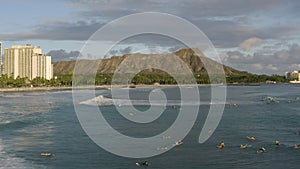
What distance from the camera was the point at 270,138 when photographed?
49.8 metres

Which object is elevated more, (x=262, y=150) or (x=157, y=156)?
(x=262, y=150)

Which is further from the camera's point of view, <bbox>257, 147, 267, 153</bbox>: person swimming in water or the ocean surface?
<bbox>257, 147, 267, 153</bbox>: person swimming in water

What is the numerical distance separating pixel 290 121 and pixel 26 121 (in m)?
43.4

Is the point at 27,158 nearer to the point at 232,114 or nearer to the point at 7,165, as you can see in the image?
the point at 7,165

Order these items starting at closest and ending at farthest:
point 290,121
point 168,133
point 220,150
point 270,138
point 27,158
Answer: point 27,158 < point 220,150 < point 270,138 < point 168,133 < point 290,121

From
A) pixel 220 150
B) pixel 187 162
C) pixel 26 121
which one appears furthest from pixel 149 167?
pixel 26 121

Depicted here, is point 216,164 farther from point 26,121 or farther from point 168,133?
point 26,121

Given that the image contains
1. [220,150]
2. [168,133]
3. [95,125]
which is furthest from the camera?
[95,125]

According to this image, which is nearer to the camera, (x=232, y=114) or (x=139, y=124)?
(x=139, y=124)

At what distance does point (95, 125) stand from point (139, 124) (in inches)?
268

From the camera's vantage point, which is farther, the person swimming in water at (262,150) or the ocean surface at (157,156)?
the person swimming in water at (262,150)

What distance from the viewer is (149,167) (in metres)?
35.0

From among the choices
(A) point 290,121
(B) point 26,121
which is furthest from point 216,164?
(B) point 26,121

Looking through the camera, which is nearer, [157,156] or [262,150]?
[157,156]
